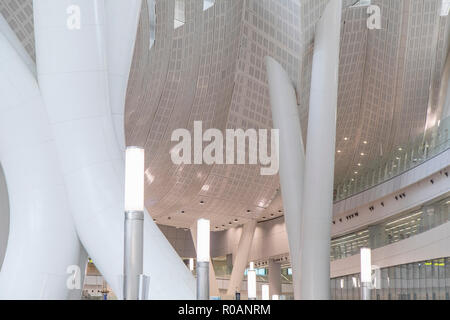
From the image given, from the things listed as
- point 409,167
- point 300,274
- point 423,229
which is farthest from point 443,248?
point 300,274

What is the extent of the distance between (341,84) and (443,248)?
771cm

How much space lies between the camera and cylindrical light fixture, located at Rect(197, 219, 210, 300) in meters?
4.16

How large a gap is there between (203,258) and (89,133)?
2524 mm

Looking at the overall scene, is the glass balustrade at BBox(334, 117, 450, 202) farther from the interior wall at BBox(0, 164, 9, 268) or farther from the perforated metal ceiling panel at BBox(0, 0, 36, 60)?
the interior wall at BBox(0, 164, 9, 268)

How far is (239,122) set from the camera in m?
23.6

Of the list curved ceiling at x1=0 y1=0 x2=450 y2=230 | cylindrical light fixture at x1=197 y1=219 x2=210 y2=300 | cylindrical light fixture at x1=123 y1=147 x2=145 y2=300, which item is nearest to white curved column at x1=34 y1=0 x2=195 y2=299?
cylindrical light fixture at x1=197 y1=219 x2=210 y2=300

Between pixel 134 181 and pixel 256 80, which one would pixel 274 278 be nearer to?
pixel 256 80

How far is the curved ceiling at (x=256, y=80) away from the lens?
18609 millimetres

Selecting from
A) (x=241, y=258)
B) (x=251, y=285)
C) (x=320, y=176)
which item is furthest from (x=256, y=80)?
(x=241, y=258)

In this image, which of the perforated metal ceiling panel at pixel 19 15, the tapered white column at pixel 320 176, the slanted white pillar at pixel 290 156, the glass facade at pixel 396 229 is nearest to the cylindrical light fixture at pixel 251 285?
the tapered white column at pixel 320 176

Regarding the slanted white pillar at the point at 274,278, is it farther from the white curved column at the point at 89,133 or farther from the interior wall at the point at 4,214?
the white curved column at the point at 89,133
